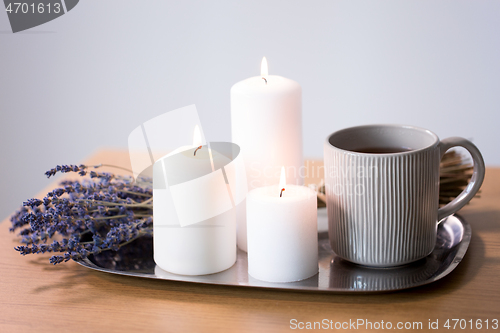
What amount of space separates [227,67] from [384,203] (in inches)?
47.0

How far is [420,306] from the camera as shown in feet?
1.48

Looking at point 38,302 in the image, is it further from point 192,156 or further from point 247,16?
point 247,16

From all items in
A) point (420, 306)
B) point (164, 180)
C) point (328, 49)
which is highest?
point (328, 49)

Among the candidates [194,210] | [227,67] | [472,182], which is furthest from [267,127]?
[227,67]

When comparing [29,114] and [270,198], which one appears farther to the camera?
[29,114]

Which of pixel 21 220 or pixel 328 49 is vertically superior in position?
pixel 328 49

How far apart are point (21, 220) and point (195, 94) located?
1119 mm

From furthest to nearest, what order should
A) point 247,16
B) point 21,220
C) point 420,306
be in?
point 247,16 < point 21,220 < point 420,306

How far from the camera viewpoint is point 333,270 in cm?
52

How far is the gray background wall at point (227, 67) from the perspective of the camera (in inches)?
58.4

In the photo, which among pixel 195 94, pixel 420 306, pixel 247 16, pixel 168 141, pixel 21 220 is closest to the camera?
pixel 420 306

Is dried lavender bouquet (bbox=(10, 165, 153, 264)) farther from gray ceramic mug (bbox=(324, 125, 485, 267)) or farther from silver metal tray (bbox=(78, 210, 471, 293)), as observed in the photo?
gray ceramic mug (bbox=(324, 125, 485, 267))

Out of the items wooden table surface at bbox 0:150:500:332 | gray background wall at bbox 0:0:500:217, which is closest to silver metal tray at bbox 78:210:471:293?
wooden table surface at bbox 0:150:500:332

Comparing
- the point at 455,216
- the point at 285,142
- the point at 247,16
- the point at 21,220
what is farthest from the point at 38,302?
the point at 247,16
